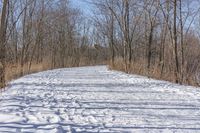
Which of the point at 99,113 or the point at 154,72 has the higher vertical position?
the point at 154,72

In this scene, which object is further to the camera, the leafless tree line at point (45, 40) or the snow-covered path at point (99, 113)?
the leafless tree line at point (45, 40)

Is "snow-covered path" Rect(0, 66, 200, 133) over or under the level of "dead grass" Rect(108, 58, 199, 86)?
under

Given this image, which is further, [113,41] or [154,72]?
[113,41]

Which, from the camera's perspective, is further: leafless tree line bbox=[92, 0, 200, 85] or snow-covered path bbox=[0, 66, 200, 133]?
leafless tree line bbox=[92, 0, 200, 85]

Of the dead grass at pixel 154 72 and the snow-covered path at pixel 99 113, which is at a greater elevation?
the dead grass at pixel 154 72

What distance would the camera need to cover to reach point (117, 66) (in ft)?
99.1

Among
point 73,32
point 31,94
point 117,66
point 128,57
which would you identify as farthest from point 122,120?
point 73,32

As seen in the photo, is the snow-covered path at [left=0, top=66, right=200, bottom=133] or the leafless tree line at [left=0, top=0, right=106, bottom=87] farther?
the leafless tree line at [left=0, top=0, right=106, bottom=87]

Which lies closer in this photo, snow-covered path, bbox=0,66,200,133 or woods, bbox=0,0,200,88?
snow-covered path, bbox=0,66,200,133

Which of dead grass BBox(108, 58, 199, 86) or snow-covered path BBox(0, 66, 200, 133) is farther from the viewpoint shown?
dead grass BBox(108, 58, 199, 86)

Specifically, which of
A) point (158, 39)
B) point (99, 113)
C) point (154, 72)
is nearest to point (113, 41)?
point (158, 39)

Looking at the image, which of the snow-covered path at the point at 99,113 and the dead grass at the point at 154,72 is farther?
the dead grass at the point at 154,72

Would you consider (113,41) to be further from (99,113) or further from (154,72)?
(99,113)

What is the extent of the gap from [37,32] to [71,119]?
26.4m
